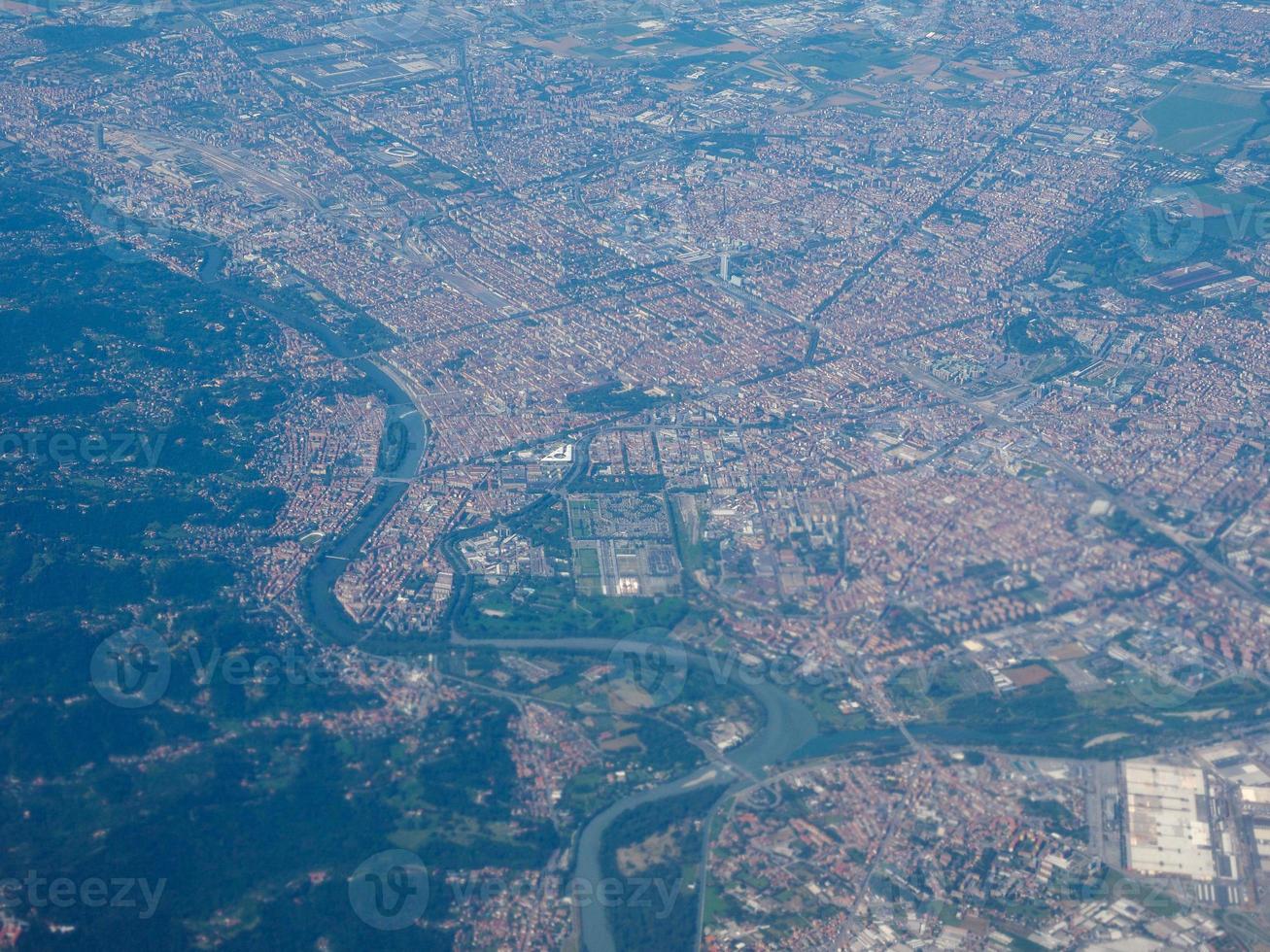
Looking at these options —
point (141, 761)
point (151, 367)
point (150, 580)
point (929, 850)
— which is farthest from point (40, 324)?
point (929, 850)

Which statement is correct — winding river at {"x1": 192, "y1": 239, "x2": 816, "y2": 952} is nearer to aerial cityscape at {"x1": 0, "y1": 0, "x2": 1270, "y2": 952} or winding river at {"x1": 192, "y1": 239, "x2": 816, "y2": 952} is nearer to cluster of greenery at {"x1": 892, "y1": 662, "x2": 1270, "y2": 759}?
aerial cityscape at {"x1": 0, "y1": 0, "x2": 1270, "y2": 952}

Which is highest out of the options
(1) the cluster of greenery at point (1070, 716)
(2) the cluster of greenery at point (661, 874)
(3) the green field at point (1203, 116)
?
(3) the green field at point (1203, 116)

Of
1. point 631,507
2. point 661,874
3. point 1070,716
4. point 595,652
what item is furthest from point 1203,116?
point 661,874

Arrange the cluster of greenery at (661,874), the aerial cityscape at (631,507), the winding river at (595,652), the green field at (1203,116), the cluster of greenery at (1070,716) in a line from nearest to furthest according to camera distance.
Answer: the cluster of greenery at (661,874) → the aerial cityscape at (631,507) → the winding river at (595,652) → the cluster of greenery at (1070,716) → the green field at (1203,116)

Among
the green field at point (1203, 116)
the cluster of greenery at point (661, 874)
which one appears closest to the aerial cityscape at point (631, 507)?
the cluster of greenery at point (661, 874)

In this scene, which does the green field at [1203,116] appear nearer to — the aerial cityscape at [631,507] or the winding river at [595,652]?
the aerial cityscape at [631,507]

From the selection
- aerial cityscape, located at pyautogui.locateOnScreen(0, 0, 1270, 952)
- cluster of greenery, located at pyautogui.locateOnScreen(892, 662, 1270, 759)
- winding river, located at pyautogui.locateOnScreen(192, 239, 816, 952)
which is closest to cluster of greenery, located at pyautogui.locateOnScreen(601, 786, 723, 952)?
aerial cityscape, located at pyautogui.locateOnScreen(0, 0, 1270, 952)

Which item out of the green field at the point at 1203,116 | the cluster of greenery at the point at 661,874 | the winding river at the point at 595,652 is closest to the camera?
the cluster of greenery at the point at 661,874

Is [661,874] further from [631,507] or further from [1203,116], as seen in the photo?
[1203,116]
